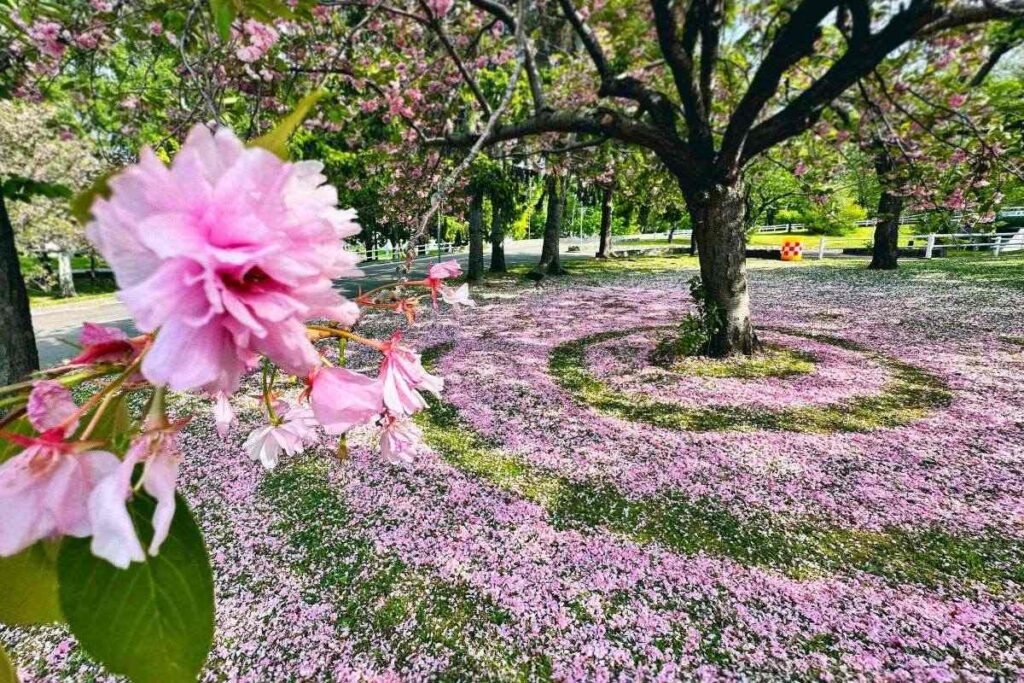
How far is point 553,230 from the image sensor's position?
17.2m

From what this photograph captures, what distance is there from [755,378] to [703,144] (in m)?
3.02

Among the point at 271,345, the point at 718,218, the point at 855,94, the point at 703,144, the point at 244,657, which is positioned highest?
the point at 855,94

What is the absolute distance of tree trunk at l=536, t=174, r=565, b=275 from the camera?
52.2 feet

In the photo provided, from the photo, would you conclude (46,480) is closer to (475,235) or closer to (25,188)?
(25,188)

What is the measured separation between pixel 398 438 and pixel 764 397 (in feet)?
19.2

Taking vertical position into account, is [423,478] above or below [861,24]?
below

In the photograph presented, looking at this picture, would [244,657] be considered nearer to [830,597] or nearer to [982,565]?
[830,597]

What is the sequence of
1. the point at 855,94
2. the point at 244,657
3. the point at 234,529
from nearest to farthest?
1. the point at 244,657
2. the point at 234,529
3. the point at 855,94

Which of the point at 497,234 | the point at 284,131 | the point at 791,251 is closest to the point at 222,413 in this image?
the point at 284,131

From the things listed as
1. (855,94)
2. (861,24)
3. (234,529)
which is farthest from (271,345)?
(855,94)

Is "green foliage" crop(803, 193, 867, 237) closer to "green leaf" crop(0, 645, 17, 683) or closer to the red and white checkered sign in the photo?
the red and white checkered sign

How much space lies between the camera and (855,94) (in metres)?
7.11

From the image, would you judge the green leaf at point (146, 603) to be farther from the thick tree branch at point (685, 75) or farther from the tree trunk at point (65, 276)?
the tree trunk at point (65, 276)

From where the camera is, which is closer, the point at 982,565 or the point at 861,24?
the point at 982,565
